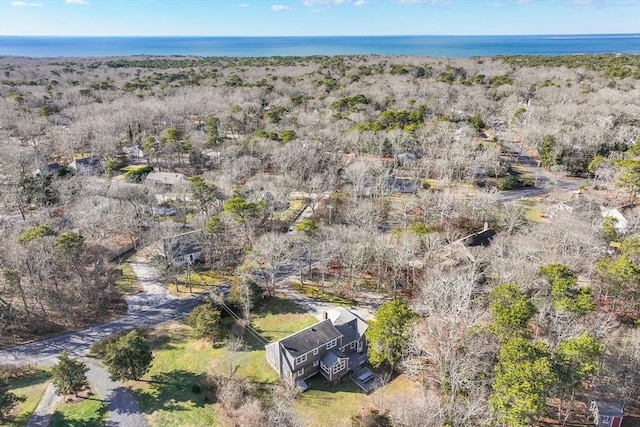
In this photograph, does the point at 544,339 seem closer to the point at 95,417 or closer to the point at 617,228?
the point at 617,228

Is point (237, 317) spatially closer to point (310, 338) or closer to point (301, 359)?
point (310, 338)

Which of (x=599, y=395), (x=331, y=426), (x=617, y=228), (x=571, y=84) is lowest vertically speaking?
(x=331, y=426)

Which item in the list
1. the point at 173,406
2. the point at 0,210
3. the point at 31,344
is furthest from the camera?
the point at 0,210

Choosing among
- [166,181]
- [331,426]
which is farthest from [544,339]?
[166,181]

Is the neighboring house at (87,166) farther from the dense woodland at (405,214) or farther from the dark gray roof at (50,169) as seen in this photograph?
the dark gray roof at (50,169)

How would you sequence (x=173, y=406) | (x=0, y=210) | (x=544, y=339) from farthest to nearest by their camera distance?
(x=0, y=210), (x=544, y=339), (x=173, y=406)

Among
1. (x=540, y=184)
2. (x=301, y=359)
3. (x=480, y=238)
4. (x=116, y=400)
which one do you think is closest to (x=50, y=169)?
(x=116, y=400)
